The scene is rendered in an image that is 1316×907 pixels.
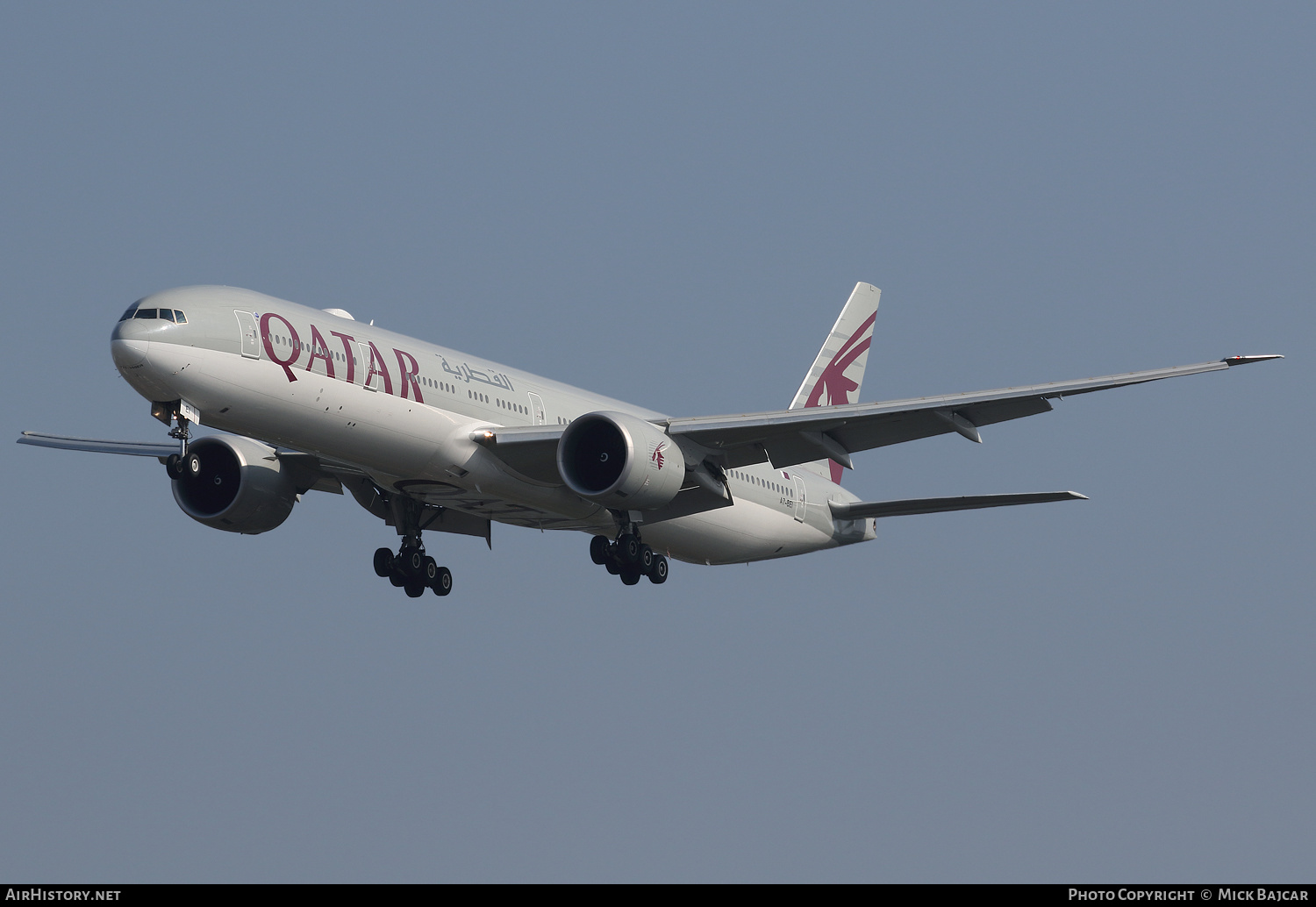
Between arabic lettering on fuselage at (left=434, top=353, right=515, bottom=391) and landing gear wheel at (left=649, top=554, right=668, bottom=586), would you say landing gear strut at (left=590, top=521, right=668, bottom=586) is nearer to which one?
landing gear wheel at (left=649, top=554, right=668, bottom=586)

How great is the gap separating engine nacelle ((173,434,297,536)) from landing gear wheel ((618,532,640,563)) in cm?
797

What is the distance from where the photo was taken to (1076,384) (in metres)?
32.2

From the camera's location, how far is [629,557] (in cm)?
3772

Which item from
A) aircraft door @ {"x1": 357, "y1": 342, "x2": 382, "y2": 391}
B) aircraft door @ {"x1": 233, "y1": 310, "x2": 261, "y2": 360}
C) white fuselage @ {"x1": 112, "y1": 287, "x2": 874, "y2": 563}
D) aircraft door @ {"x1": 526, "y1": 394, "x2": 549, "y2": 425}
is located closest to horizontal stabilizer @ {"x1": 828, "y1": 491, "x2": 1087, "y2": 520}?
white fuselage @ {"x1": 112, "y1": 287, "x2": 874, "y2": 563}

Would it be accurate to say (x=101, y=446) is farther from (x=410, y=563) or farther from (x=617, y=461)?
(x=617, y=461)

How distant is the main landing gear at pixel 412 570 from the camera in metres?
39.4

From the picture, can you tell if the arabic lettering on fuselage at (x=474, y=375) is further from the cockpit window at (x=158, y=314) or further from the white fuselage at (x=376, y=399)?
the cockpit window at (x=158, y=314)

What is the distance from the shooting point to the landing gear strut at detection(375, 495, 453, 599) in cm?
3944

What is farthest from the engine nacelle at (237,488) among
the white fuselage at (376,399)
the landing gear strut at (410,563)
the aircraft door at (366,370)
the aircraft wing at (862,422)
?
the aircraft wing at (862,422)
